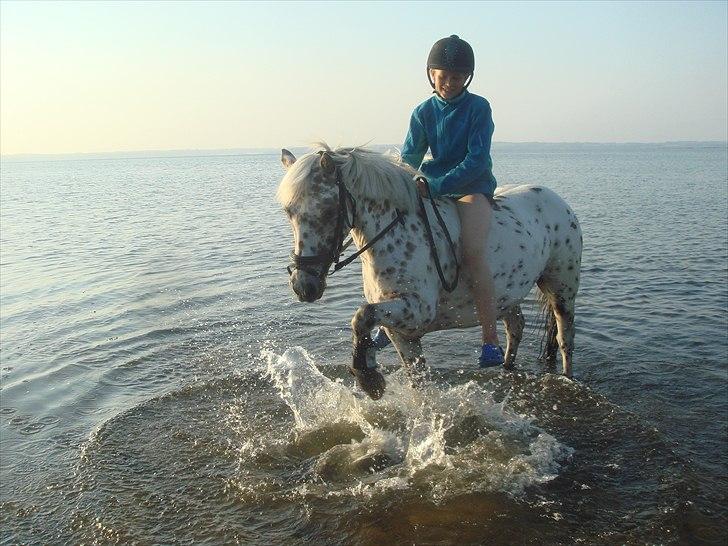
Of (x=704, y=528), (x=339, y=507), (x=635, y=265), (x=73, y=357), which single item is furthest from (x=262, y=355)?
(x=635, y=265)

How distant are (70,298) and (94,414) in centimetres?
606

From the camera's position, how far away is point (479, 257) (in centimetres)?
543

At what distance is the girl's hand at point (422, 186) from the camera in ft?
17.1

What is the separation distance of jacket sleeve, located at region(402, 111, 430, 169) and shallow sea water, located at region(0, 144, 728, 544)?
2.37 metres

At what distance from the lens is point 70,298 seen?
479 inches

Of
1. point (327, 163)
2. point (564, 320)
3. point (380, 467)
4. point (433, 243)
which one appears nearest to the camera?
point (327, 163)

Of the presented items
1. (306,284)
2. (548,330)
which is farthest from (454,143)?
(548,330)

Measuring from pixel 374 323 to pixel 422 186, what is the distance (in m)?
1.31

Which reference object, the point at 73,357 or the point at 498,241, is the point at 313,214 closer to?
the point at 498,241

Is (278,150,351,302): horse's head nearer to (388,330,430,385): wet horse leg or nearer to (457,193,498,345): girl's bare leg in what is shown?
(457,193,498,345): girl's bare leg

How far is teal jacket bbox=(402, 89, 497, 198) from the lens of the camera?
A: 541 centimetres

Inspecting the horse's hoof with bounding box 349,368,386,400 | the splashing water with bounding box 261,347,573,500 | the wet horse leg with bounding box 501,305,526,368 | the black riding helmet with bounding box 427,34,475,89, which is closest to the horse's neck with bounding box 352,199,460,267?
the horse's hoof with bounding box 349,368,386,400

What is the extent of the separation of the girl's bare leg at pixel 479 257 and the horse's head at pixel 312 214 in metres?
1.38

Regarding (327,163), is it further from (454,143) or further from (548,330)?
(548,330)
